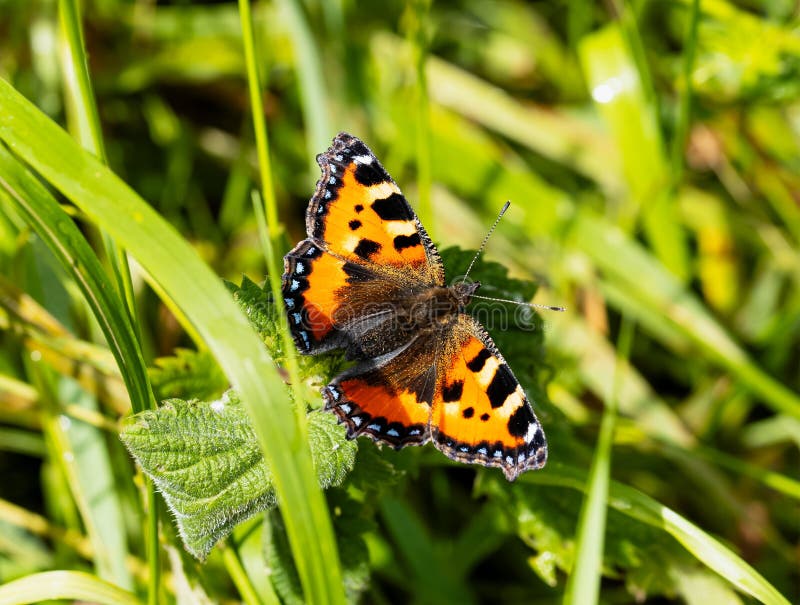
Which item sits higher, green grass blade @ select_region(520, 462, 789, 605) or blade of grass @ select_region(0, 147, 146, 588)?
blade of grass @ select_region(0, 147, 146, 588)

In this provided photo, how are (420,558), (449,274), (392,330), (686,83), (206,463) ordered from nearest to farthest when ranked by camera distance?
(206,463) → (392,330) → (449,274) → (420,558) → (686,83)

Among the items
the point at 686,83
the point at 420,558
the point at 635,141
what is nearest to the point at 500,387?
the point at 420,558

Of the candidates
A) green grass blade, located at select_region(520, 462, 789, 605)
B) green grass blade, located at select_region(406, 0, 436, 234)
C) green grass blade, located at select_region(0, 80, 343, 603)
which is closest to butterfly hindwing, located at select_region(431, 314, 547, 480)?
green grass blade, located at select_region(520, 462, 789, 605)

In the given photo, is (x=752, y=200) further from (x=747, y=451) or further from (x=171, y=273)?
(x=171, y=273)

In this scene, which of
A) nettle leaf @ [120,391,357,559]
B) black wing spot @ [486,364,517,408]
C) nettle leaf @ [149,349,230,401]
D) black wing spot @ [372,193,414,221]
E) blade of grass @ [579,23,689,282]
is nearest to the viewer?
nettle leaf @ [120,391,357,559]

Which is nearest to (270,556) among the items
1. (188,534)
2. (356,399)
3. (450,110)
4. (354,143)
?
(188,534)

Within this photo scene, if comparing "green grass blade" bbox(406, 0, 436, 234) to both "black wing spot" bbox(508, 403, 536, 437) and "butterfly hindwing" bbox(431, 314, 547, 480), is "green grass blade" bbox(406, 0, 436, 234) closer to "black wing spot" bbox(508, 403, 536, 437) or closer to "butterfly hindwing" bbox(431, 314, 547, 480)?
"butterfly hindwing" bbox(431, 314, 547, 480)

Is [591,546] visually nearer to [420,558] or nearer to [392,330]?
[392,330]
